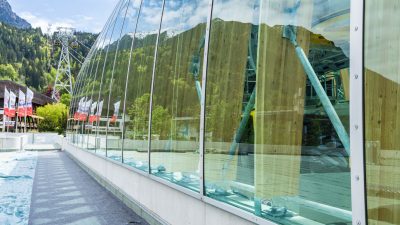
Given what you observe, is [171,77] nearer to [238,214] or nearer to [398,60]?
[238,214]

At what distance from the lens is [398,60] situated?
2312 millimetres

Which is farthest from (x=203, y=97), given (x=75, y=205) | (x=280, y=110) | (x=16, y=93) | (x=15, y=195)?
(x=16, y=93)

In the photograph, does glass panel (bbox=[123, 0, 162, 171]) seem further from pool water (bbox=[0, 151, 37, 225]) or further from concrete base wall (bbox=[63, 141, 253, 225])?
pool water (bbox=[0, 151, 37, 225])

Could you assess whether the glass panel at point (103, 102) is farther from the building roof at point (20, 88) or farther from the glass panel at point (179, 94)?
the building roof at point (20, 88)

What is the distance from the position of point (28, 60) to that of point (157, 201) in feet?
623

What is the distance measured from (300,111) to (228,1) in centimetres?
173

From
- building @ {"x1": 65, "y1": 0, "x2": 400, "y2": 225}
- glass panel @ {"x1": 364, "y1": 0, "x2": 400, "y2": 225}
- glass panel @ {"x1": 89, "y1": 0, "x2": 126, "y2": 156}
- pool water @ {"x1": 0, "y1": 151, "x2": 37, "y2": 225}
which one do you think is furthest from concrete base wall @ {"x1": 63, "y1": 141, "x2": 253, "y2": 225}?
pool water @ {"x1": 0, "y1": 151, "x2": 37, "y2": 225}

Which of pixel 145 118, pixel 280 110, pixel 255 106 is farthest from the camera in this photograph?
pixel 145 118

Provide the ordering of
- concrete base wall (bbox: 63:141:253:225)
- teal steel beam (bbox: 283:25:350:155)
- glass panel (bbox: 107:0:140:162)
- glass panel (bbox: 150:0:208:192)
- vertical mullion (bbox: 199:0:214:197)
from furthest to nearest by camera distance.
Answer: glass panel (bbox: 107:0:140:162)
glass panel (bbox: 150:0:208:192)
vertical mullion (bbox: 199:0:214:197)
concrete base wall (bbox: 63:141:253:225)
teal steel beam (bbox: 283:25:350:155)

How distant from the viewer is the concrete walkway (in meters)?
6.81

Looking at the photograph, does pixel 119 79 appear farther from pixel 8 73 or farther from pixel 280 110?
pixel 8 73

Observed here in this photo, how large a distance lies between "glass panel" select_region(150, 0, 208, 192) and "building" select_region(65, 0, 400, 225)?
0.02 meters

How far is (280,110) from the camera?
133 inches

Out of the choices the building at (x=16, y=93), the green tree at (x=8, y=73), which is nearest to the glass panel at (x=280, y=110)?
the building at (x=16, y=93)
